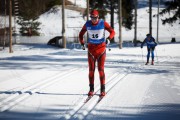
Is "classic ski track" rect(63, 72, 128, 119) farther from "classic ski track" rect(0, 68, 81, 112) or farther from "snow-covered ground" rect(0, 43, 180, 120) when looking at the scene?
"classic ski track" rect(0, 68, 81, 112)

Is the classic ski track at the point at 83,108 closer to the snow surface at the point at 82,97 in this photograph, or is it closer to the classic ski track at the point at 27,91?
the snow surface at the point at 82,97

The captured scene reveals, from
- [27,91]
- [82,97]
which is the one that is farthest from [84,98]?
[27,91]

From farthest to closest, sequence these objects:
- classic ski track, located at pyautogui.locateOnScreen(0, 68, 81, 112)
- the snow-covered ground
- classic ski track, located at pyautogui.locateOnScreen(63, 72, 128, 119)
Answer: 1. classic ski track, located at pyautogui.locateOnScreen(0, 68, 81, 112)
2. the snow-covered ground
3. classic ski track, located at pyautogui.locateOnScreen(63, 72, 128, 119)

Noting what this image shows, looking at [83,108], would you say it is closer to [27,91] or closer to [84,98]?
[84,98]

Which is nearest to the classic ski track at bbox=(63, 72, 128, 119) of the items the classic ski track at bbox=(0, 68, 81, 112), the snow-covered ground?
the snow-covered ground

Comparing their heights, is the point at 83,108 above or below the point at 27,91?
below

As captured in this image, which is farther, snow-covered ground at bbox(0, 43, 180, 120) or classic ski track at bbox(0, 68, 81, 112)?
classic ski track at bbox(0, 68, 81, 112)

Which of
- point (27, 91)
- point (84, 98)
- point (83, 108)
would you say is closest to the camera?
point (83, 108)

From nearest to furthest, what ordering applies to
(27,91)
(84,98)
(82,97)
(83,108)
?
(83,108)
(84,98)
(82,97)
(27,91)

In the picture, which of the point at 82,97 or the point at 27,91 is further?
the point at 27,91

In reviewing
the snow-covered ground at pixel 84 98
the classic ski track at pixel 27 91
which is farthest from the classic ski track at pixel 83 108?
the classic ski track at pixel 27 91

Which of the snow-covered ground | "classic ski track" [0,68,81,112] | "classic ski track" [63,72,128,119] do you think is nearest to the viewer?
"classic ski track" [63,72,128,119]

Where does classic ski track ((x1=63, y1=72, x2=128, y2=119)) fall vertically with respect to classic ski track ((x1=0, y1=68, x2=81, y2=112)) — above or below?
below

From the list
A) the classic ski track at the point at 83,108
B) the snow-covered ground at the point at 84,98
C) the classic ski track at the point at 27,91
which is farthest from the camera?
the classic ski track at the point at 27,91
